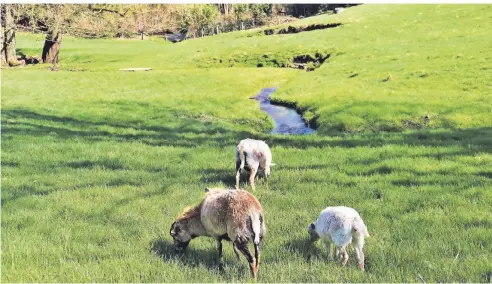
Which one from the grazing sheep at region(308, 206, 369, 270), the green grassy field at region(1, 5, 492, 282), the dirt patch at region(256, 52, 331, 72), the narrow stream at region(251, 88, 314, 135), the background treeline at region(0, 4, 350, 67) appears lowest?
the narrow stream at region(251, 88, 314, 135)

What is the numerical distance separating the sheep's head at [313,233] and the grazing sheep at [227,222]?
99 cm

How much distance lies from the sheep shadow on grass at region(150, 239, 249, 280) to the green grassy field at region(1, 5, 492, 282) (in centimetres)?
3

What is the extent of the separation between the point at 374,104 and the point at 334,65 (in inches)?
580

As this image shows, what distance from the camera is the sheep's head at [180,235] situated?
6.59m

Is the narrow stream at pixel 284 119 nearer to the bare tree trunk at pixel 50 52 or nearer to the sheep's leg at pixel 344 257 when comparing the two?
the sheep's leg at pixel 344 257

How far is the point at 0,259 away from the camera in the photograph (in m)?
6.33

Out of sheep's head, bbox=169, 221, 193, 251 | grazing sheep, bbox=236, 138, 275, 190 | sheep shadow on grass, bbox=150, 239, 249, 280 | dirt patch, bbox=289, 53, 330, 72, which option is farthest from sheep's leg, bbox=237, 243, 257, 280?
dirt patch, bbox=289, 53, 330, 72

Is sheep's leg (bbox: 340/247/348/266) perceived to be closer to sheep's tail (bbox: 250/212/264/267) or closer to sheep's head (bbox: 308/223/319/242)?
sheep's head (bbox: 308/223/319/242)

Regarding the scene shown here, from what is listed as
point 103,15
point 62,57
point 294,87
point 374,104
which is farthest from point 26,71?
point 374,104

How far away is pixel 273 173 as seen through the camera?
11039 millimetres

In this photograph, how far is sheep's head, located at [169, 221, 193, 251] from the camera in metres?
6.59

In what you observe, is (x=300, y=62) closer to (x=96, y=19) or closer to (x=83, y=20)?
(x=96, y=19)

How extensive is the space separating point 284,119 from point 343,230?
18.1 meters

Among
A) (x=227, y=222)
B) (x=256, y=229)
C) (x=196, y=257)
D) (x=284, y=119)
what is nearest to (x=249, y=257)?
(x=256, y=229)
